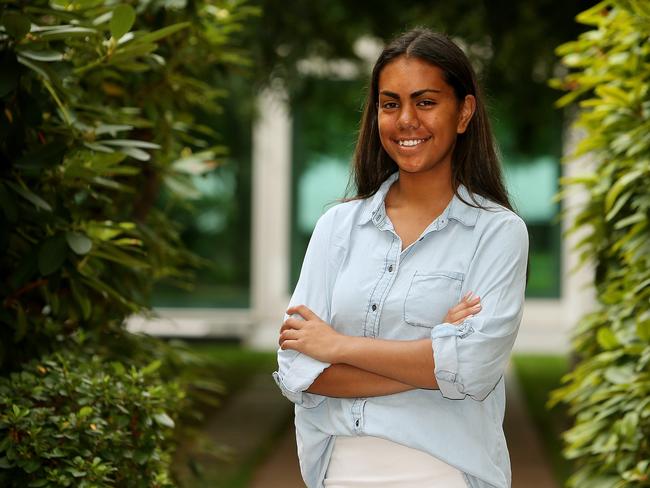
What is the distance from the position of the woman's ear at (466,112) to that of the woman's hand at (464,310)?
1.53 ft

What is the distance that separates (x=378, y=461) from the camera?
2.75m

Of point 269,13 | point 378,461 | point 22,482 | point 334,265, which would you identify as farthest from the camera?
point 269,13

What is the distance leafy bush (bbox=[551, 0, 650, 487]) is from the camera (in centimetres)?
402

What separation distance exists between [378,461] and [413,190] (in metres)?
0.70

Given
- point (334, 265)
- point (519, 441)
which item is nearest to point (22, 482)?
point (334, 265)

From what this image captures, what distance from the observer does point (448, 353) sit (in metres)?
2.71

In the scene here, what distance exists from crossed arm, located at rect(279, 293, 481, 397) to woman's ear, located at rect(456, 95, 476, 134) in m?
0.47

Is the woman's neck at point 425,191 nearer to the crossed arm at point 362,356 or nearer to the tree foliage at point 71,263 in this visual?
the crossed arm at point 362,356

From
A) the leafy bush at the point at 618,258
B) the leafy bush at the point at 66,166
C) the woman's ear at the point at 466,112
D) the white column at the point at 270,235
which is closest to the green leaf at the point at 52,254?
the leafy bush at the point at 66,166

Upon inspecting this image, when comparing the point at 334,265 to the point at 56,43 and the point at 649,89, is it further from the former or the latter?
the point at 649,89

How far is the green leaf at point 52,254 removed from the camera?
3.72 meters

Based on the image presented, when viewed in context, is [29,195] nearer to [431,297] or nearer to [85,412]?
[85,412]

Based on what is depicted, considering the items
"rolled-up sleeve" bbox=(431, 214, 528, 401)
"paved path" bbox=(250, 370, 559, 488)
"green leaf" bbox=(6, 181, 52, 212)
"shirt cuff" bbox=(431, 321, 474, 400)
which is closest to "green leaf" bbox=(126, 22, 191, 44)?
"green leaf" bbox=(6, 181, 52, 212)

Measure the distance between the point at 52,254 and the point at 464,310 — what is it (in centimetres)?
160
